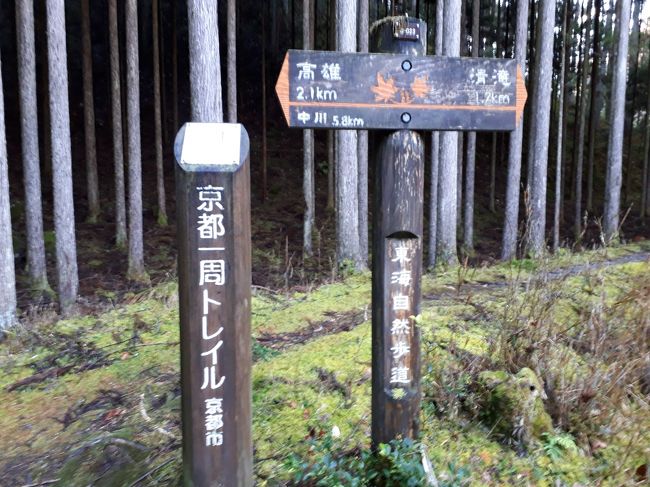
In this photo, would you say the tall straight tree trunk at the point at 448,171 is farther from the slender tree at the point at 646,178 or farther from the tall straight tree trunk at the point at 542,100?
the slender tree at the point at 646,178

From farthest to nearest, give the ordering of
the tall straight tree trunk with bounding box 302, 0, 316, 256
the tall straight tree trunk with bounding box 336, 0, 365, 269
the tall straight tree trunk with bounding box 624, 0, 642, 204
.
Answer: the tall straight tree trunk with bounding box 624, 0, 642, 204, the tall straight tree trunk with bounding box 302, 0, 316, 256, the tall straight tree trunk with bounding box 336, 0, 365, 269

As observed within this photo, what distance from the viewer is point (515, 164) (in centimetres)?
1033

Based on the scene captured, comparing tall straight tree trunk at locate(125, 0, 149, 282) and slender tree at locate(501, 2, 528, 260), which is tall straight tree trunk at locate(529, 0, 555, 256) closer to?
slender tree at locate(501, 2, 528, 260)

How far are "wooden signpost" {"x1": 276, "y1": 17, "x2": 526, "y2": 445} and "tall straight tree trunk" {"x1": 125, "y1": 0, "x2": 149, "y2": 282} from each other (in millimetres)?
9029

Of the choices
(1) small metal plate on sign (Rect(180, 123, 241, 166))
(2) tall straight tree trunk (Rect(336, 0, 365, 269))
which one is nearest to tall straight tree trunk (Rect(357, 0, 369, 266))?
(2) tall straight tree trunk (Rect(336, 0, 365, 269))

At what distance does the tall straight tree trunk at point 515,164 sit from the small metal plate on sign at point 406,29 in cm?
781

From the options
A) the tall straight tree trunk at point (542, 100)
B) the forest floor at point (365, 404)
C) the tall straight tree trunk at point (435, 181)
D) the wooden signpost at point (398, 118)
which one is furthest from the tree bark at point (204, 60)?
the tall straight tree trunk at point (542, 100)

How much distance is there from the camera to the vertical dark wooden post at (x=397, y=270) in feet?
8.34

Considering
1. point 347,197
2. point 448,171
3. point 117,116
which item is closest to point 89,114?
point 117,116

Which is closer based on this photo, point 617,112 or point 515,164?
point 515,164

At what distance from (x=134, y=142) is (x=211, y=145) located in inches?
365

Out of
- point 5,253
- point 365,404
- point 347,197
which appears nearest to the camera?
point 365,404

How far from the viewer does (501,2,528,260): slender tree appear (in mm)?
10055

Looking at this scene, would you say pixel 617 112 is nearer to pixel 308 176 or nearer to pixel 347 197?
pixel 347 197
